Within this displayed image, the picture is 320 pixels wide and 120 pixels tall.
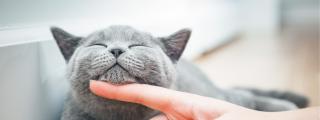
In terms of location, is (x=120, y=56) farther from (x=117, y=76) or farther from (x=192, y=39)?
(x=192, y=39)

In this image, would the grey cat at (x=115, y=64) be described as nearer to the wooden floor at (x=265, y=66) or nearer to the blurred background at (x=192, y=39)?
the blurred background at (x=192, y=39)

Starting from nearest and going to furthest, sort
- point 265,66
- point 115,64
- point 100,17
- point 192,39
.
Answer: point 115,64 < point 100,17 < point 192,39 < point 265,66

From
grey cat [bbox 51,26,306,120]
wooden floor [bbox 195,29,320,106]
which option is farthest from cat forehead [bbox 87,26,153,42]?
wooden floor [bbox 195,29,320,106]

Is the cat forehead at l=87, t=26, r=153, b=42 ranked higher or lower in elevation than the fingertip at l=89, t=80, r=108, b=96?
higher

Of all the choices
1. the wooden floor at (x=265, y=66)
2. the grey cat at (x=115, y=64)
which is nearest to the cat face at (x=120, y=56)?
the grey cat at (x=115, y=64)

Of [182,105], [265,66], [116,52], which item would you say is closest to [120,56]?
[116,52]

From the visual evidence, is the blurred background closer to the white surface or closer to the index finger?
the white surface

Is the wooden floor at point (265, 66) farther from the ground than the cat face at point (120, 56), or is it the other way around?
the cat face at point (120, 56)
